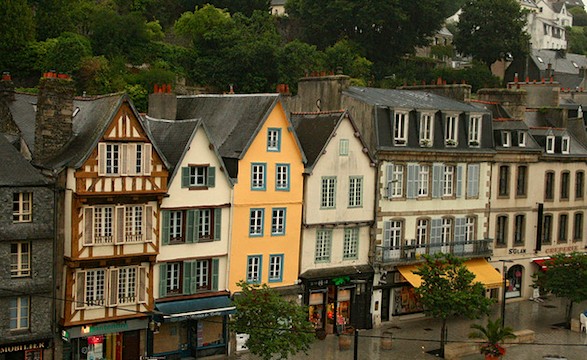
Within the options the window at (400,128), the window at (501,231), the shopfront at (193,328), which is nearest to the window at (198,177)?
the shopfront at (193,328)

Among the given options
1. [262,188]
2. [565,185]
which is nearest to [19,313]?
[262,188]

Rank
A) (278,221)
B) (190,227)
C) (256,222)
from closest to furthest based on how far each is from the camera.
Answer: (190,227) < (256,222) < (278,221)

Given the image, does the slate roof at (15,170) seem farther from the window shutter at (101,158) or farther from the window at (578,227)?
the window at (578,227)

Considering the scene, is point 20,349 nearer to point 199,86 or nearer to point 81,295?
point 81,295

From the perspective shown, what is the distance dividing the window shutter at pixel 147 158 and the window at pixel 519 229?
75.0ft

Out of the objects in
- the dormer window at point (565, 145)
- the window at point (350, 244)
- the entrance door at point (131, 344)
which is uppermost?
the dormer window at point (565, 145)

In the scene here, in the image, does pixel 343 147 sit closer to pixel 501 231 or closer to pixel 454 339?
pixel 454 339

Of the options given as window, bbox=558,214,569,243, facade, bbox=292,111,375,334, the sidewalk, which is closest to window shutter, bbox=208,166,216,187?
facade, bbox=292,111,375,334

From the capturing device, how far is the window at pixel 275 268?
40.2m

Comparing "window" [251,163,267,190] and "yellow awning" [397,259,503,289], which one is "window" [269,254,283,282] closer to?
"window" [251,163,267,190]

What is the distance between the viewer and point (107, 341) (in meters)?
35.3

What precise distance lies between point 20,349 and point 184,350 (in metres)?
7.26

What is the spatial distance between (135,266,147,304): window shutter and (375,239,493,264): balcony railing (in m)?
12.4

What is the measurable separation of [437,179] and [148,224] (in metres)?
16.4
